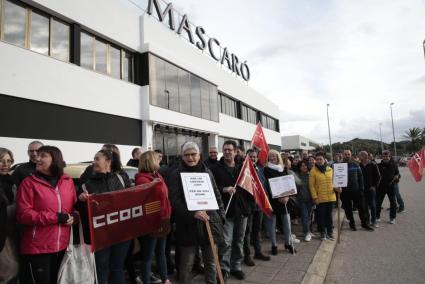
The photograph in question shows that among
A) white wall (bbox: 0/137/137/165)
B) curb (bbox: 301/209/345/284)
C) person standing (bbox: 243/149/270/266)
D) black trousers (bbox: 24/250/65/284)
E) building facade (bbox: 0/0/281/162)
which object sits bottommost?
curb (bbox: 301/209/345/284)

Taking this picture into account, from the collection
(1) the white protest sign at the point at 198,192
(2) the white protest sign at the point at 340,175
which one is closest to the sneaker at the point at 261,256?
(1) the white protest sign at the point at 198,192

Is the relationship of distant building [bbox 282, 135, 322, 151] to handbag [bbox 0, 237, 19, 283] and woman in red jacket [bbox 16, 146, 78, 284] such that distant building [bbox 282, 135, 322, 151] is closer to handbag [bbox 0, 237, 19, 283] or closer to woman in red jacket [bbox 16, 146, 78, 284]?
woman in red jacket [bbox 16, 146, 78, 284]

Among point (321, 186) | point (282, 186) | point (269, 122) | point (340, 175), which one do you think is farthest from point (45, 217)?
point (269, 122)

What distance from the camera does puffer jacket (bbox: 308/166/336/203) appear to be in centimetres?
770

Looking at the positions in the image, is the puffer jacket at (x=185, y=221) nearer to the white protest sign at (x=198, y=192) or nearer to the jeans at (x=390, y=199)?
the white protest sign at (x=198, y=192)

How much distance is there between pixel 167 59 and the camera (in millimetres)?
17547

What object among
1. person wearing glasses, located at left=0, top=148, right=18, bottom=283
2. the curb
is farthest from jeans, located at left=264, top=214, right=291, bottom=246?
person wearing glasses, located at left=0, top=148, right=18, bottom=283

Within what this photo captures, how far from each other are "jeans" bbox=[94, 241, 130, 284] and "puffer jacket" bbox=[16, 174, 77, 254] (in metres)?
0.46

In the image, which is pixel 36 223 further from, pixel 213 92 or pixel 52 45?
pixel 213 92

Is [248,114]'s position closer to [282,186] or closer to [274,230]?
[282,186]

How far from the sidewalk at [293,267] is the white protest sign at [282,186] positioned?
113 cm

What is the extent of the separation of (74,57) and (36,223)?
10660mm

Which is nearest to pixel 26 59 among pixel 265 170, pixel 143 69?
pixel 143 69

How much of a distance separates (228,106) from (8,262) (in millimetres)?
24960
